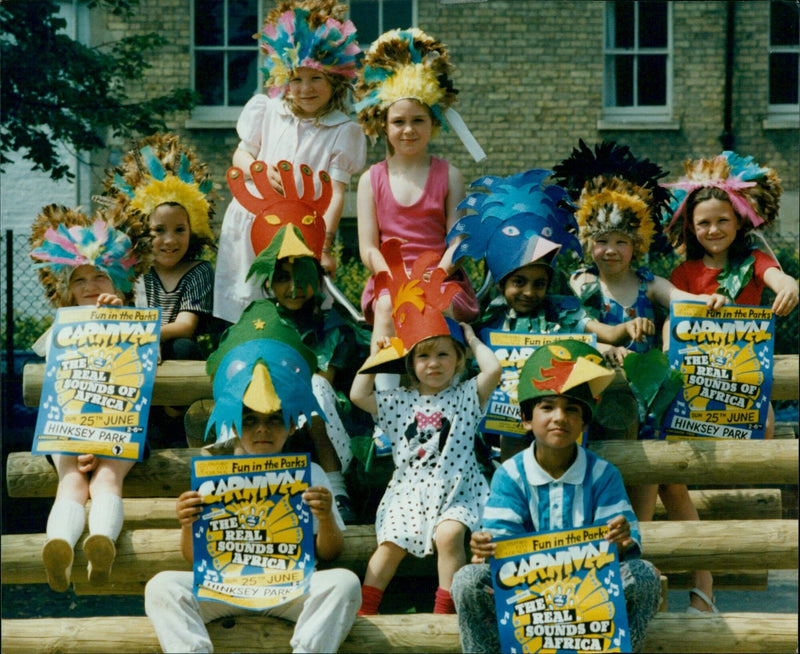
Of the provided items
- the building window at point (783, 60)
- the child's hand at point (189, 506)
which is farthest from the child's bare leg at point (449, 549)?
the building window at point (783, 60)

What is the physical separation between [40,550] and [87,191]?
33.9ft

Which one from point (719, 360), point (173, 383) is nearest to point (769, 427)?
point (719, 360)

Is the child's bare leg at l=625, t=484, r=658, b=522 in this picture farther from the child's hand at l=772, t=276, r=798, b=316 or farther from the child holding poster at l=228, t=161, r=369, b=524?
the child holding poster at l=228, t=161, r=369, b=524

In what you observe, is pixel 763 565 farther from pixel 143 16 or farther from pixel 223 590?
pixel 143 16

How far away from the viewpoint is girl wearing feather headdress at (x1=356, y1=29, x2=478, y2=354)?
614 centimetres

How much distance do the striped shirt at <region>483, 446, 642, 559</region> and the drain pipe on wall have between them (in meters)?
11.4

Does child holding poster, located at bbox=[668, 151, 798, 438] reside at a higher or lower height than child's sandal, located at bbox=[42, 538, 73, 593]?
higher

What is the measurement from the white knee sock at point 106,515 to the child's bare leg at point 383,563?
105 cm

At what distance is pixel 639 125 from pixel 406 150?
31.6 ft

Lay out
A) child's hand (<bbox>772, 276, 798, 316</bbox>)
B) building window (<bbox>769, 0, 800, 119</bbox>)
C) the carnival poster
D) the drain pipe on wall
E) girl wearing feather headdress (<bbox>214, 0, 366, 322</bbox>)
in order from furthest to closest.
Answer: building window (<bbox>769, 0, 800, 119</bbox>) → the drain pipe on wall → girl wearing feather headdress (<bbox>214, 0, 366, 322</bbox>) → child's hand (<bbox>772, 276, 798, 316</bbox>) → the carnival poster

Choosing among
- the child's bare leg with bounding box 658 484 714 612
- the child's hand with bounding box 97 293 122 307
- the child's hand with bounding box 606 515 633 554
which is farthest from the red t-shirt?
the child's hand with bounding box 97 293 122 307

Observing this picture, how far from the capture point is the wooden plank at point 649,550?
199 inches

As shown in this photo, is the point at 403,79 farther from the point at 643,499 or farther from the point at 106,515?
the point at 106,515

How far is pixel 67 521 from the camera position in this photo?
495 cm
